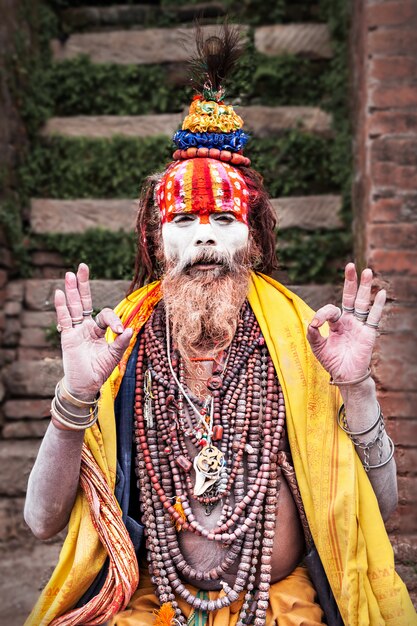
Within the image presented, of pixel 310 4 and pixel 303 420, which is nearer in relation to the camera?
pixel 303 420

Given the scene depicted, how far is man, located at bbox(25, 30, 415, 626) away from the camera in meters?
2.13

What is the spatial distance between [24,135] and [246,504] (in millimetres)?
3183

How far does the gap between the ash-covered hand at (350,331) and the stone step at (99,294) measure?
1733 millimetres

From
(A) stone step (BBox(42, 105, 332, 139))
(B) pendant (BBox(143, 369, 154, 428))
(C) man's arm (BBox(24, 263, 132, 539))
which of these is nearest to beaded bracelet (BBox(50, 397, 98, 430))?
(C) man's arm (BBox(24, 263, 132, 539))

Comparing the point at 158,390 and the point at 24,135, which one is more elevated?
the point at 24,135

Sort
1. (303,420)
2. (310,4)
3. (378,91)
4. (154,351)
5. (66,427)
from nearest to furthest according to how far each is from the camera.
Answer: (66,427) < (303,420) < (154,351) < (378,91) < (310,4)

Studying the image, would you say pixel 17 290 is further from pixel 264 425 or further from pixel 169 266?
pixel 264 425

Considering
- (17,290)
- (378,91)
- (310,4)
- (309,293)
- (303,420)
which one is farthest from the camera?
(310,4)

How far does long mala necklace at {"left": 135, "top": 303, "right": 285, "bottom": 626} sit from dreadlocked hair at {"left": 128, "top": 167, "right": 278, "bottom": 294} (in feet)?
1.36

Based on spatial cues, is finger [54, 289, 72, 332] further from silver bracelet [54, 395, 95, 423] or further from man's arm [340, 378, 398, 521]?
man's arm [340, 378, 398, 521]

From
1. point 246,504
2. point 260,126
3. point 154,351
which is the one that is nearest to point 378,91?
point 260,126

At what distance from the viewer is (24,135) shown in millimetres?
4547

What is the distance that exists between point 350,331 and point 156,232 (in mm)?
911

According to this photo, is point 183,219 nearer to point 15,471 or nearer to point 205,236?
point 205,236
